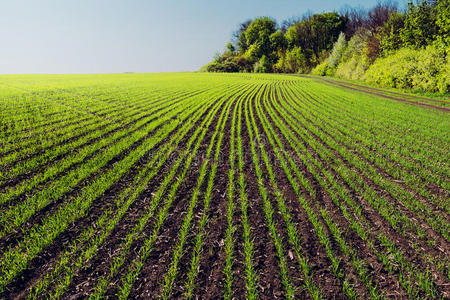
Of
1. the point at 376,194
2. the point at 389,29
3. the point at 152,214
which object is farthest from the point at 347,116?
the point at 389,29

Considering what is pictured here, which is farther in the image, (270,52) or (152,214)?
(270,52)

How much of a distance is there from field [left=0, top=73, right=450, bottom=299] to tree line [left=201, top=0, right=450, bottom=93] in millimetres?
20905

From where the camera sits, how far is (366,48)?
41906 mm

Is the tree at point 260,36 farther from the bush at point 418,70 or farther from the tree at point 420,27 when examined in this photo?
the bush at point 418,70

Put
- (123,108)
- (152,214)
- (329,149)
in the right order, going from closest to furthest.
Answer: (152,214)
(329,149)
(123,108)

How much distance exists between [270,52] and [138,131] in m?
88.9

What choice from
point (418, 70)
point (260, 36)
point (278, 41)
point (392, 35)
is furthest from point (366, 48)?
point (260, 36)

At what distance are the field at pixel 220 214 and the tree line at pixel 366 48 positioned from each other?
68.6ft

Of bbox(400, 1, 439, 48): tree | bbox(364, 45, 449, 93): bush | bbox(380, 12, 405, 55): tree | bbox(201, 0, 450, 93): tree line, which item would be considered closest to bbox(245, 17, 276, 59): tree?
bbox(201, 0, 450, 93): tree line

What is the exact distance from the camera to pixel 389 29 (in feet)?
127

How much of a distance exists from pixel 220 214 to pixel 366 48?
5156 cm

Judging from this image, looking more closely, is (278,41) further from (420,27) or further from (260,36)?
(420,27)

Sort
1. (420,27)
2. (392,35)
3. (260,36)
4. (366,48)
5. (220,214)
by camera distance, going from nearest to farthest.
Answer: (220,214) → (420,27) → (392,35) → (366,48) → (260,36)

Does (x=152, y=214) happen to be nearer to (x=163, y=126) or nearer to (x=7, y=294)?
(x=7, y=294)
